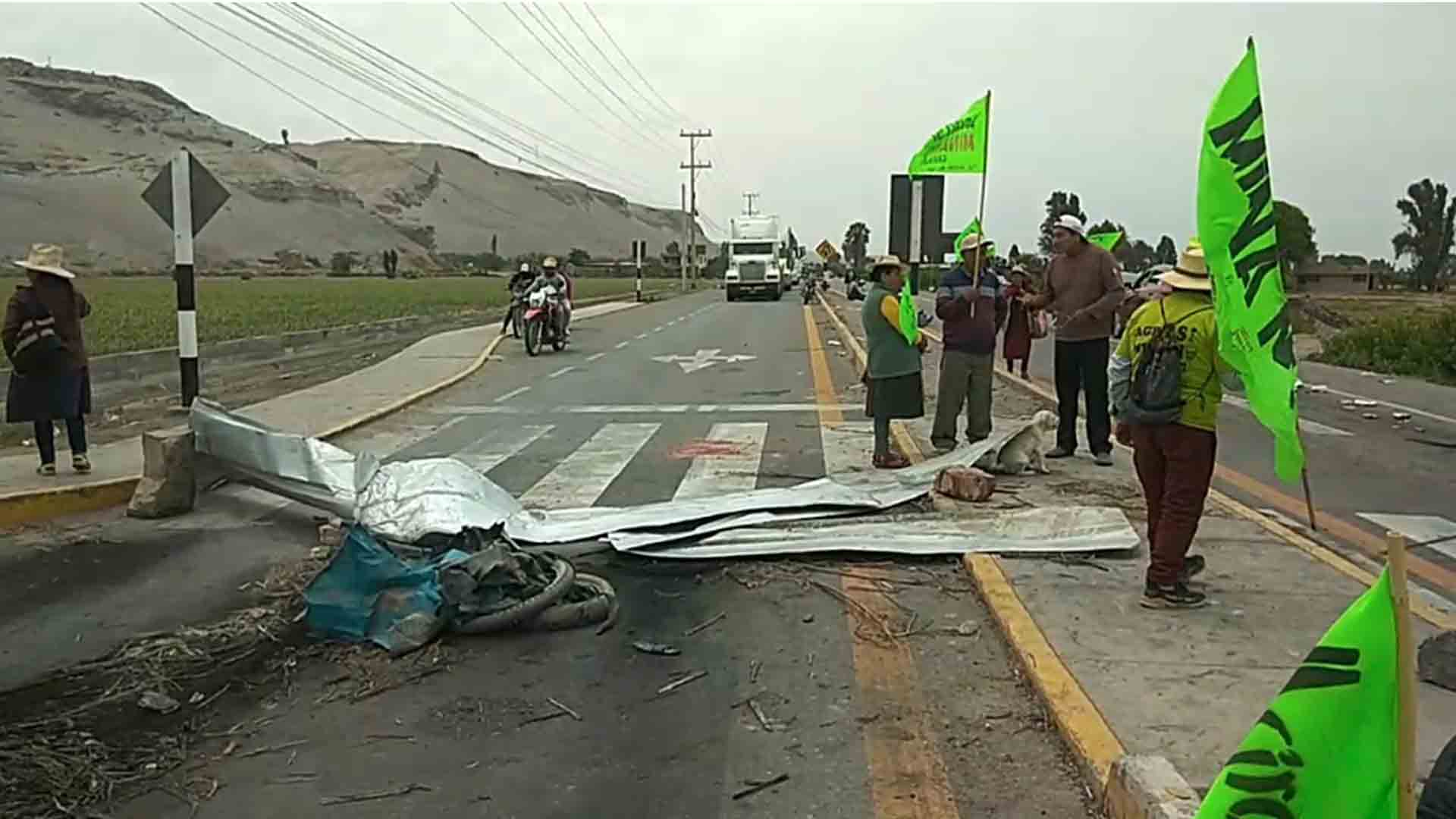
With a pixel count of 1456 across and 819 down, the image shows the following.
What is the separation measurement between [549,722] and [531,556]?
70.5 inches

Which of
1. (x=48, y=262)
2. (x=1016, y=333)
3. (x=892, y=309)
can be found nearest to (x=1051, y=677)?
(x=892, y=309)

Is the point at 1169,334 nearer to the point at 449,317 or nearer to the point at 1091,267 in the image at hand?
the point at 1091,267

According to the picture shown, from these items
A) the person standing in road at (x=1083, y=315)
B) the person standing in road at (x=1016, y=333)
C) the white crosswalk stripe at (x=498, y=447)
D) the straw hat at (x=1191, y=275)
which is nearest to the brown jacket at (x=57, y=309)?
the white crosswalk stripe at (x=498, y=447)

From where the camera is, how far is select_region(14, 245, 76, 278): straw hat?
389 inches

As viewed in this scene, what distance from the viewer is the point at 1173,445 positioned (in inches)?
244

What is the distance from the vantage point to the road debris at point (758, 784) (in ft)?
14.7

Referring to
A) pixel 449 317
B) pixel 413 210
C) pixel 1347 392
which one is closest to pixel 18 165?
pixel 413 210

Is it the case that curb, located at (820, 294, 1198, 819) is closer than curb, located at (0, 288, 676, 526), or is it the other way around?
curb, located at (820, 294, 1198, 819)

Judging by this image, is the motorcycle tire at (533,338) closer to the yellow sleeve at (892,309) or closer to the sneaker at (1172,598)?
the yellow sleeve at (892,309)

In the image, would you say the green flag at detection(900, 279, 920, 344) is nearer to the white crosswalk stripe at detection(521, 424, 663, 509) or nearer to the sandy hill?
the white crosswalk stripe at detection(521, 424, 663, 509)

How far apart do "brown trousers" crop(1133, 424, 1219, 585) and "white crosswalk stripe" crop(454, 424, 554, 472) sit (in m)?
6.28

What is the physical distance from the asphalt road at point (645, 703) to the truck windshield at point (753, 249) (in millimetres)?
51460

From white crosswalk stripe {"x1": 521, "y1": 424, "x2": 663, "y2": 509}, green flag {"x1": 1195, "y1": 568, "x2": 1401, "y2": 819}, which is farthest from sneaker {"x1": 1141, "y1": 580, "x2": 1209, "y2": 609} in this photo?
white crosswalk stripe {"x1": 521, "y1": 424, "x2": 663, "y2": 509}

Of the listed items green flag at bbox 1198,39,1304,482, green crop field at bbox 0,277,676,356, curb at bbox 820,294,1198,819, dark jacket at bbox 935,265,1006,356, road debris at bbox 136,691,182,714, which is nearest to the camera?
curb at bbox 820,294,1198,819
